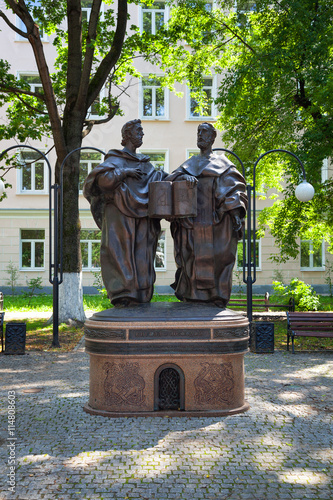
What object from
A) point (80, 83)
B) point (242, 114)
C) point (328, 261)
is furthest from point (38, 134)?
point (328, 261)

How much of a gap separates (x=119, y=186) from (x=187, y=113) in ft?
65.7

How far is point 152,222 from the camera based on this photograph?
708 cm

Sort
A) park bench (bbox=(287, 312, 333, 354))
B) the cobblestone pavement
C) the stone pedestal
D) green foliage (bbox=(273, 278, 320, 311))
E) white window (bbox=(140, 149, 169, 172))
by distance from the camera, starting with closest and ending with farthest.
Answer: the cobblestone pavement < the stone pedestal < park bench (bbox=(287, 312, 333, 354)) < green foliage (bbox=(273, 278, 320, 311)) < white window (bbox=(140, 149, 169, 172))

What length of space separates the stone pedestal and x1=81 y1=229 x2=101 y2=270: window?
19995 mm

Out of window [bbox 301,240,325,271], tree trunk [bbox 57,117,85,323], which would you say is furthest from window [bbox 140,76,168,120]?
tree trunk [bbox 57,117,85,323]

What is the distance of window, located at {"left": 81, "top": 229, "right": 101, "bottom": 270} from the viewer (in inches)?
1030

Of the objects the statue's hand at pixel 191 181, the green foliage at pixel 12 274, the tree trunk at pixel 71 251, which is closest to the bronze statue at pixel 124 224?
the statue's hand at pixel 191 181

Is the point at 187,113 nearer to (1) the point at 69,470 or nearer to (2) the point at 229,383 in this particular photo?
(2) the point at 229,383

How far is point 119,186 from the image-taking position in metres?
6.83

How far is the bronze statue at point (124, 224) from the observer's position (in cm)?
684

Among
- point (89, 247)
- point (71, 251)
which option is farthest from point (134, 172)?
point (89, 247)

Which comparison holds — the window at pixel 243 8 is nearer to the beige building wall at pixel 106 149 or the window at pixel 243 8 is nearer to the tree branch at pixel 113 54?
the tree branch at pixel 113 54

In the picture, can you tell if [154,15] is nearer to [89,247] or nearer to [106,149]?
[106,149]

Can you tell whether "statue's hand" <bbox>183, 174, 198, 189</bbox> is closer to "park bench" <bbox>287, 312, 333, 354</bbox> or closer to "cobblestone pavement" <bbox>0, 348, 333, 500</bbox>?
"cobblestone pavement" <bbox>0, 348, 333, 500</bbox>
